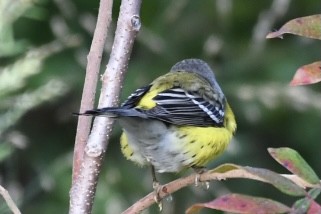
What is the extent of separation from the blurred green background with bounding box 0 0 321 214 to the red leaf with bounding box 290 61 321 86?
107 inches

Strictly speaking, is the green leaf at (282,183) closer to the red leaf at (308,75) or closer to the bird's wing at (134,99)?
the red leaf at (308,75)

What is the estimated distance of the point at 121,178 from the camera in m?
4.12

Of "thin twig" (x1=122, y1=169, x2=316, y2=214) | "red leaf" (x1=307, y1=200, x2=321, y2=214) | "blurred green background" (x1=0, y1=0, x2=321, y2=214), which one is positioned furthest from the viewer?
"blurred green background" (x1=0, y1=0, x2=321, y2=214)

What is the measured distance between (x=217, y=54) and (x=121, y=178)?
856mm

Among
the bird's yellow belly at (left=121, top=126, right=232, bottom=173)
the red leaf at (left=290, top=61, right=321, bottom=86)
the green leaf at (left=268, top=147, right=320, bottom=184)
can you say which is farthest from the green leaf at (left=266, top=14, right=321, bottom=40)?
the bird's yellow belly at (left=121, top=126, right=232, bottom=173)

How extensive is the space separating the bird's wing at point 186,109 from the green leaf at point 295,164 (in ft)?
3.79

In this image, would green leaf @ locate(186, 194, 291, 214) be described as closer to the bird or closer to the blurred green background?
the bird

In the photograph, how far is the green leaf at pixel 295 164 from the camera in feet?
3.76

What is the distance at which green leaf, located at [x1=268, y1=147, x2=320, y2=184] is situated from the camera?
3.76ft

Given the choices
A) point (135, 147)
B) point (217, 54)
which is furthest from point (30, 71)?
point (217, 54)

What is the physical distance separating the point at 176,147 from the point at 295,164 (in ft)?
4.26

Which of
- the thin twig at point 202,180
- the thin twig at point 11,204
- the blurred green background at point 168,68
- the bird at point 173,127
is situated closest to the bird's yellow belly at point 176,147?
the bird at point 173,127

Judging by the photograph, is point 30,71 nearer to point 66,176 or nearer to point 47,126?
point 66,176

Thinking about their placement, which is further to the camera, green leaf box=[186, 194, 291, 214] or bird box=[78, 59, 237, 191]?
bird box=[78, 59, 237, 191]
